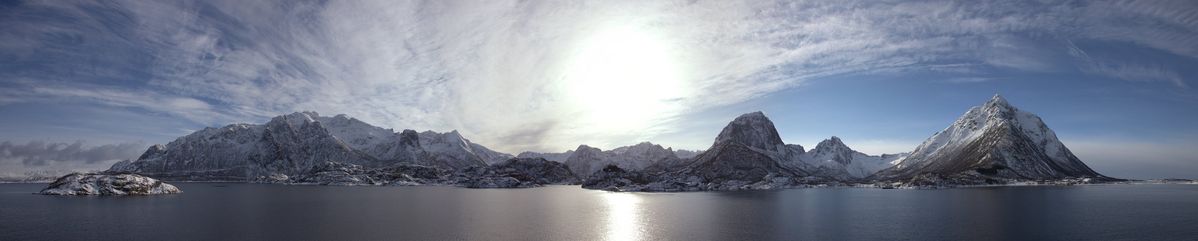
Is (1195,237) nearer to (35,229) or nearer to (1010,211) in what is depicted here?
(1010,211)

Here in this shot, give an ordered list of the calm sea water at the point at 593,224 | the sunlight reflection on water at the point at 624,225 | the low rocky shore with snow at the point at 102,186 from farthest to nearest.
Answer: the low rocky shore with snow at the point at 102,186
the sunlight reflection on water at the point at 624,225
the calm sea water at the point at 593,224

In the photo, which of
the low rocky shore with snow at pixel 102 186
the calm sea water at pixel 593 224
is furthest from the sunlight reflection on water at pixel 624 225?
the low rocky shore with snow at pixel 102 186

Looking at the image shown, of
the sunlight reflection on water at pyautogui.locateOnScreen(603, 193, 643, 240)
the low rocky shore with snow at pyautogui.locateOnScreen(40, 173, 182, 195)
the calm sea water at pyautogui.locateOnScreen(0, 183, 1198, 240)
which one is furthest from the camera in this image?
the low rocky shore with snow at pyautogui.locateOnScreen(40, 173, 182, 195)

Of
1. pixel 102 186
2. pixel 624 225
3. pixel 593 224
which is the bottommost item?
pixel 593 224

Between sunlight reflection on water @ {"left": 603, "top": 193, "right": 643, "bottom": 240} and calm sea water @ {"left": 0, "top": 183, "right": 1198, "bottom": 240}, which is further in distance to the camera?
sunlight reflection on water @ {"left": 603, "top": 193, "right": 643, "bottom": 240}

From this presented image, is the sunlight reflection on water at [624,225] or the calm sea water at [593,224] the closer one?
the calm sea water at [593,224]

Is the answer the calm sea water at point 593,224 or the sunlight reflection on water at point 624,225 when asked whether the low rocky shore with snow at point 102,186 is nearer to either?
the calm sea water at point 593,224

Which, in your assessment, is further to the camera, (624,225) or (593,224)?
(593,224)

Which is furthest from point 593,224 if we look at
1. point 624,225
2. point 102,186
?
point 102,186

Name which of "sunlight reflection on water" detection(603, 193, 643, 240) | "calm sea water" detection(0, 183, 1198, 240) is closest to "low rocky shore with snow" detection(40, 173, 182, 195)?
"calm sea water" detection(0, 183, 1198, 240)

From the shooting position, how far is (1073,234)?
283 ft

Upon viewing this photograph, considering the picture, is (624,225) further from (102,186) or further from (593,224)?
(102,186)

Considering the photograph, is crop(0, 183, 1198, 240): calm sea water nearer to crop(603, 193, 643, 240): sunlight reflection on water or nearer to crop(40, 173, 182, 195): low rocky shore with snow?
crop(603, 193, 643, 240): sunlight reflection on water

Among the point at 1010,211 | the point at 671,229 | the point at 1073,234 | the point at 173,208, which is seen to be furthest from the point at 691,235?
the point at 173,208
